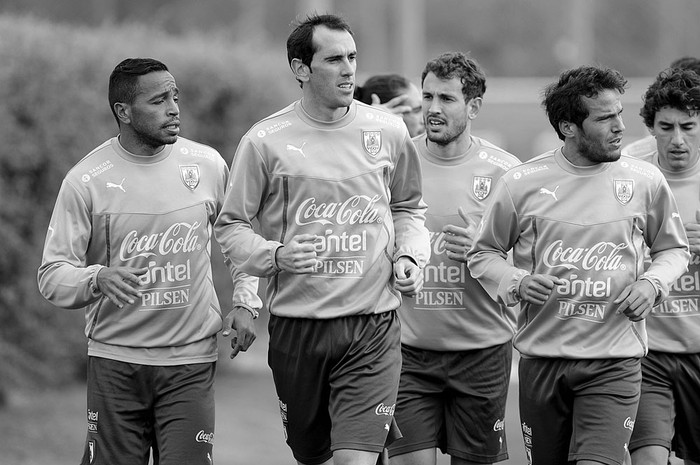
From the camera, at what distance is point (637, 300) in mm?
5699

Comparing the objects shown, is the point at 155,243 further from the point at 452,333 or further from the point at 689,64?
the point at 689,64

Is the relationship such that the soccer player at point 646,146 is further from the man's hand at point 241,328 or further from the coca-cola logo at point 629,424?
the man's hand at point 241,328

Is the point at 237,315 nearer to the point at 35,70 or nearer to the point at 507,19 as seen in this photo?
the point at 35,70

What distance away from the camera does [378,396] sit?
587 cm

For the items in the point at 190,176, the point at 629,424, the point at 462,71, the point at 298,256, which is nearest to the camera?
the point at 298,256

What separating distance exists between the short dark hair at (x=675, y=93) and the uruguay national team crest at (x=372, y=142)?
1577mm

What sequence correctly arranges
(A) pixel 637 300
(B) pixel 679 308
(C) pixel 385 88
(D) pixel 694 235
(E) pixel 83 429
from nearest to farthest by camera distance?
(A) pixel 637 300 → (D) pixel 694 235 → (B) pixel 679 308 → (C) pixel 385 88 → (E) pixel 83 429

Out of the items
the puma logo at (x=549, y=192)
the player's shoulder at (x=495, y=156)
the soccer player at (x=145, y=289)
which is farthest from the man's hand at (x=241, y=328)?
the player's shoulder at (x=495, y=156)

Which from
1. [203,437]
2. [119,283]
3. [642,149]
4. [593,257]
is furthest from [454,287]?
[119,283]

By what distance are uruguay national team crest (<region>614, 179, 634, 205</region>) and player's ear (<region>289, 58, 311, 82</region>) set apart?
1591 millimetres

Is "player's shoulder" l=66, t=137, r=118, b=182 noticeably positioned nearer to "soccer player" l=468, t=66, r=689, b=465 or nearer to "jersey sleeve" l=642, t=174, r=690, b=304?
"soccer player" l=468, t=66, r=689, b=465

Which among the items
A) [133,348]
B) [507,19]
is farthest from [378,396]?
[507,19]

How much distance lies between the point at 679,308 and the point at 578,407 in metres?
1.02

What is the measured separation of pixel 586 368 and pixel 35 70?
5305mm
